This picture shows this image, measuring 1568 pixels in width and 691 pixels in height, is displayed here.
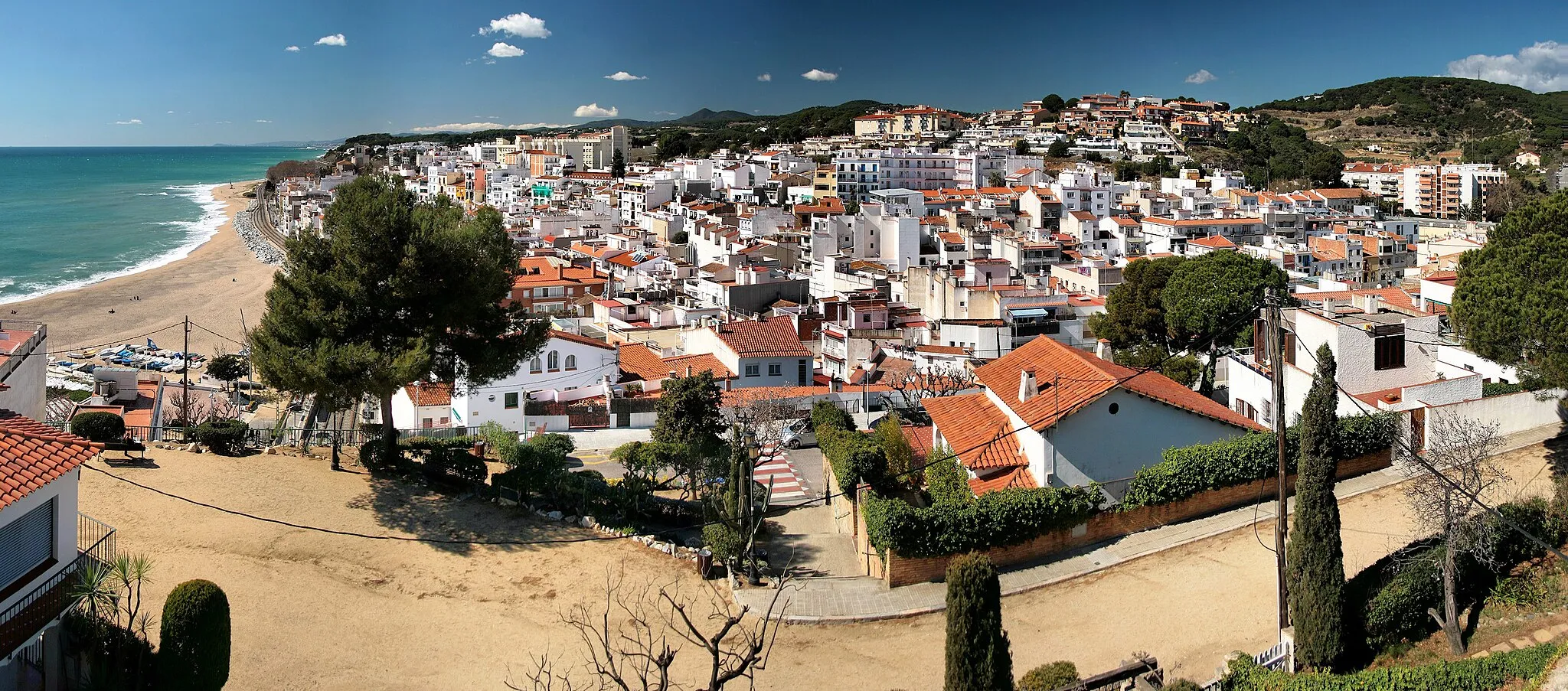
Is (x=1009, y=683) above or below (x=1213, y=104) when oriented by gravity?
below

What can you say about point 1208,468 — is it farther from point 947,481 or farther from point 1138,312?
point 1138,312

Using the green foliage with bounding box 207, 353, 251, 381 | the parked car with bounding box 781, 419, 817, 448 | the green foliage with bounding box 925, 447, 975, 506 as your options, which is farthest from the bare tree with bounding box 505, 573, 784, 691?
the green foliage with bounding box 207, 353, 251, 381

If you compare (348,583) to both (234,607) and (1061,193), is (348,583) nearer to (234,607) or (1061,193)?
(234,607)

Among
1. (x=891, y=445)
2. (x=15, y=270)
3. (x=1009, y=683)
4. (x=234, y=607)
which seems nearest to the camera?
(x=1009, y=683)

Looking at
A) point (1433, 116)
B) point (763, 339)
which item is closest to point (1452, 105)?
point (1433, 116)

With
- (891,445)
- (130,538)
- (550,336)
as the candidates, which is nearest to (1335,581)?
(891,445)

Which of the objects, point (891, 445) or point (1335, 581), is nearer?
point (1335, 581)
